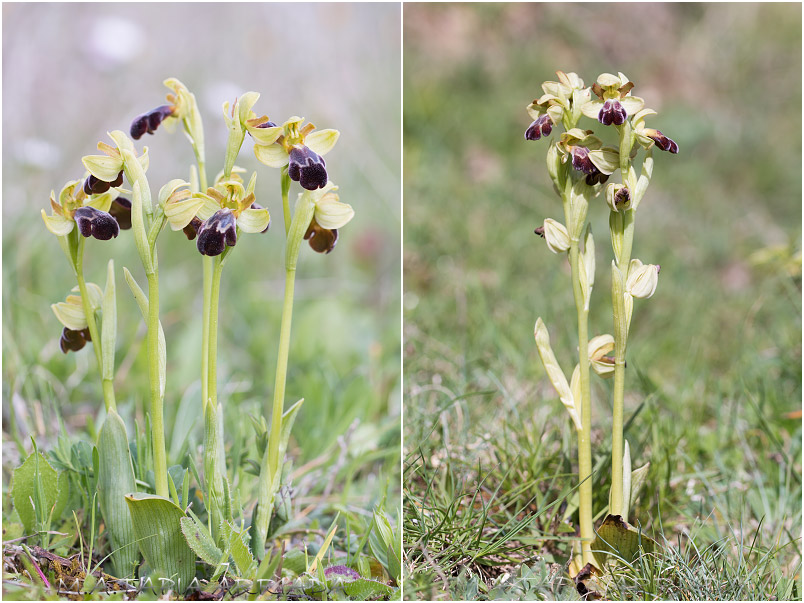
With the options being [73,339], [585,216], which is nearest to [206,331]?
[73,339]

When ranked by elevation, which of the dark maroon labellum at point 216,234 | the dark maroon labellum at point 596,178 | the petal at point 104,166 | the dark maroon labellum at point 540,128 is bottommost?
the dark maroon labellum at point 216,234

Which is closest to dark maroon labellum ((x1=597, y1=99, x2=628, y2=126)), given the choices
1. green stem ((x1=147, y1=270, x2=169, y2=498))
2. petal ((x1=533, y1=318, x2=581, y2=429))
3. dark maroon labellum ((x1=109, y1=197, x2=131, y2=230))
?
petal ((x1=533, y1=318, x2=581, y2=429))

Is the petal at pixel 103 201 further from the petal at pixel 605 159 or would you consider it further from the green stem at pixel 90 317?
the petal at pixel 605 159

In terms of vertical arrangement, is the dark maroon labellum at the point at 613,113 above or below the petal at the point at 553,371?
above

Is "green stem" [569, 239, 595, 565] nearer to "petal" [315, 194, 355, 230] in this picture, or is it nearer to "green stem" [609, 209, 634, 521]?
"green stem" [609, 209, 634, 521]

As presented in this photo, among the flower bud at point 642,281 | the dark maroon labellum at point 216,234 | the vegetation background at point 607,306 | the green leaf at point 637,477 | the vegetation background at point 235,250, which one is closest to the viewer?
the dark maroon labellum at point 216,234

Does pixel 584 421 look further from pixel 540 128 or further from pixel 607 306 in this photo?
pixel 607 306

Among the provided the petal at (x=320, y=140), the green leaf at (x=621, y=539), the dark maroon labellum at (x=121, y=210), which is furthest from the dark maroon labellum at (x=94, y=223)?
the green leaf at (x=621, y=539)
